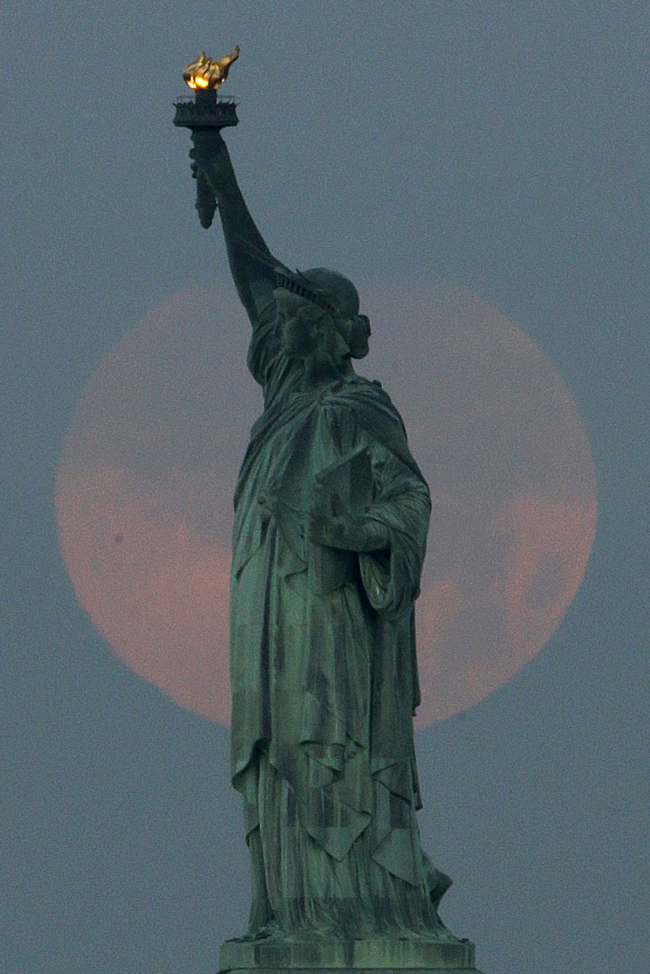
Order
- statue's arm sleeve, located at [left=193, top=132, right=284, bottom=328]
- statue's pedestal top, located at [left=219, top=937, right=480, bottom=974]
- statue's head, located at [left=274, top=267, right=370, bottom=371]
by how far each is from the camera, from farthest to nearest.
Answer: statue's arm sleeve, located at [left=193, top=132, right=284, bottom=328], statue's head, located at [left=274, top=267, right=370, bottom=371], statue's pedestal top, located at [left=219, top=937, right=480, bottom=974]

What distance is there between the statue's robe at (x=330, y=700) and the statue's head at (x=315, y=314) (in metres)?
0.71

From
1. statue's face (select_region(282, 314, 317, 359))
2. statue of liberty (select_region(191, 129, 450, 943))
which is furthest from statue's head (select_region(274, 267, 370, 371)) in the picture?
statue of liberty (select_region(191, 129, 450, 943))

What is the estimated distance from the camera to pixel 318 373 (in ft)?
128

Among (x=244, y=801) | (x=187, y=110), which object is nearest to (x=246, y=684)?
(x=244, y=801)

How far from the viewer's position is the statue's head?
38906 millimetres

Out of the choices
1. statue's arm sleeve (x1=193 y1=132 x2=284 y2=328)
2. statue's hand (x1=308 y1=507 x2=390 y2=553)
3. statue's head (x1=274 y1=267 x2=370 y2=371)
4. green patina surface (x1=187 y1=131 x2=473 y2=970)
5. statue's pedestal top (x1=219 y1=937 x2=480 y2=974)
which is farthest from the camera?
statue's arm sleeve (x1=193 y1=132 x2=284 y2=328)

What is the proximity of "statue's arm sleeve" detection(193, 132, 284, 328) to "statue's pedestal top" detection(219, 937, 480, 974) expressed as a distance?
17.3 feet

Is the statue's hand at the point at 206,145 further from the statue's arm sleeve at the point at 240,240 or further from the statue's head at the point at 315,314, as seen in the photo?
the statue's head at the point at 315,314

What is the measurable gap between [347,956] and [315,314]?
5.18 m

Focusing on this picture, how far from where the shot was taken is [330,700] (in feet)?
125

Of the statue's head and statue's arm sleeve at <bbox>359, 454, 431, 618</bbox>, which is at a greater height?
the statue's head

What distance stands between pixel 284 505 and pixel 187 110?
3410mm

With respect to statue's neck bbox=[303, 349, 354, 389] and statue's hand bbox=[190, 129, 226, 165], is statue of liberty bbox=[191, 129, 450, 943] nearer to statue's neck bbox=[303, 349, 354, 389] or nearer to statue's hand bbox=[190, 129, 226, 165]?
statue's neck bbox=[303, 349, 354, 389]

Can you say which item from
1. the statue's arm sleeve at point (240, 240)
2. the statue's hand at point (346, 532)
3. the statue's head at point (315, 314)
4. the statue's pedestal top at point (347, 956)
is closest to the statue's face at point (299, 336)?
the statue's head at point (315, 314)
